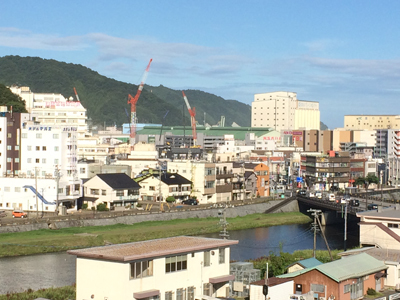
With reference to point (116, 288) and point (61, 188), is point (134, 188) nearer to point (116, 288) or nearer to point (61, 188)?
point (61, 188)

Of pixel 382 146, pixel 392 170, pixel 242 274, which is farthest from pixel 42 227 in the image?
pixel 382 146

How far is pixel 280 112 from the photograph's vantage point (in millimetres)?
118938

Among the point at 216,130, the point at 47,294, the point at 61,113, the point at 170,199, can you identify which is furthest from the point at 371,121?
the point at 47,294

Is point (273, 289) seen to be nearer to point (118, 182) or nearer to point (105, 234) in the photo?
point (105, 234)

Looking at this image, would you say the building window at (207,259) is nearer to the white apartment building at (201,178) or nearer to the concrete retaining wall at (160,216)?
the concrete retaining wall at (160,216)

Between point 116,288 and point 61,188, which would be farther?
point 61,188

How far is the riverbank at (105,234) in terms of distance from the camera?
91.7ft

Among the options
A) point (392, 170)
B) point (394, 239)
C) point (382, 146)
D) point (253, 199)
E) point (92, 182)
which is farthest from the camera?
point (382, 146)

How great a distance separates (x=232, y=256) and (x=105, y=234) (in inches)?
260

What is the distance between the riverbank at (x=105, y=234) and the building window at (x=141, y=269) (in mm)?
12971

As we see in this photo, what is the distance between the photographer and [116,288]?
15094 mm

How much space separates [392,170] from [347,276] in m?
56.4

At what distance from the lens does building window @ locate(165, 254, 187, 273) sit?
52.9 ft

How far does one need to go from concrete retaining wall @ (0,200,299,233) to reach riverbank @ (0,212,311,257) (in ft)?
1.25
